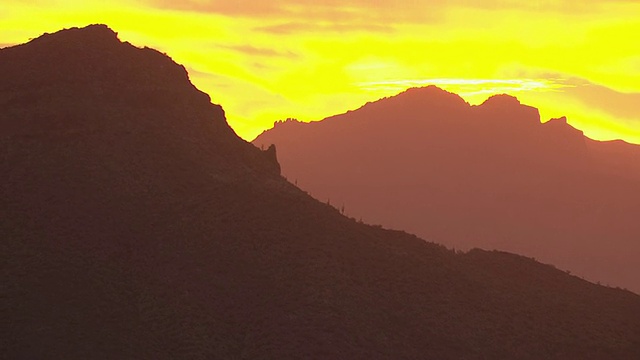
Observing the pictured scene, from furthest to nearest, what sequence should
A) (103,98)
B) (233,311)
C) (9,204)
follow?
(103,98)
(9,204)
(233,311)

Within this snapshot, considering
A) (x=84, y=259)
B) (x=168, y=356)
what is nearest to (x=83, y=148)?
(x=84, y=259)

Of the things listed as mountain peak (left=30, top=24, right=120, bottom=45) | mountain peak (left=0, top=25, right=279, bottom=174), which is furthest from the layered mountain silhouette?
mountain peak (left=30, top=24, right=120, bottom=45)

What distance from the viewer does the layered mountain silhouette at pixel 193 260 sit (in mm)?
52125

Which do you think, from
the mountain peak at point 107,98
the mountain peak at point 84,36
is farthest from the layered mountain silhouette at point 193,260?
the mountain peak at point 84,36

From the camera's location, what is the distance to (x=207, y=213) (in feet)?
207

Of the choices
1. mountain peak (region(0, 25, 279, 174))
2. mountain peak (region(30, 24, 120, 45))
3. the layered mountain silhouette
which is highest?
mountain peak (region(30, 24, 120, 45))

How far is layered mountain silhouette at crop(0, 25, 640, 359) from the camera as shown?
52125 millimetres

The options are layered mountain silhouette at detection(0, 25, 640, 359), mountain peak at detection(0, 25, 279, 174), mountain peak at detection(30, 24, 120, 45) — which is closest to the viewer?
layered mountain silhouette at detection(0, 25, 640, 359)

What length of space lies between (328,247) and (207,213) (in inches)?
322

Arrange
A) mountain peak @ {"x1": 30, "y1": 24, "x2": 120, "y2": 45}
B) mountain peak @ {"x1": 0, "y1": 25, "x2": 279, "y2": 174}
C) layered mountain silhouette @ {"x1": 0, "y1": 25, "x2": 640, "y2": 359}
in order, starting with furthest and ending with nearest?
1. mountain peak @ {"x1": 30, "y1": 24, "x2": 120, "y2": 45}
2. mountain peak @ {"x1": 0, "y1": 25, "x2": 279, "y2": 174}
3. layered mountain silhouette @ {"x1": 0, "y1": 25, "x2": 640, "y2": 359}

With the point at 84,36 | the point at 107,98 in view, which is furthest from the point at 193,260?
the point at 84,36

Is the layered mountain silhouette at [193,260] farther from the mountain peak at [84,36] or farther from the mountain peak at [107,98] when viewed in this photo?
the mountain peak at [84,36]

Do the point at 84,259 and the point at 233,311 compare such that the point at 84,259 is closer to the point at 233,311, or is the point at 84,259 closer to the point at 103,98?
the point at 233,311

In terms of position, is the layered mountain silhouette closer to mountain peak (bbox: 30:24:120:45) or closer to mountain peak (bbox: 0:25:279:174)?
mountain peak (bbox: 0:25:279:174)
